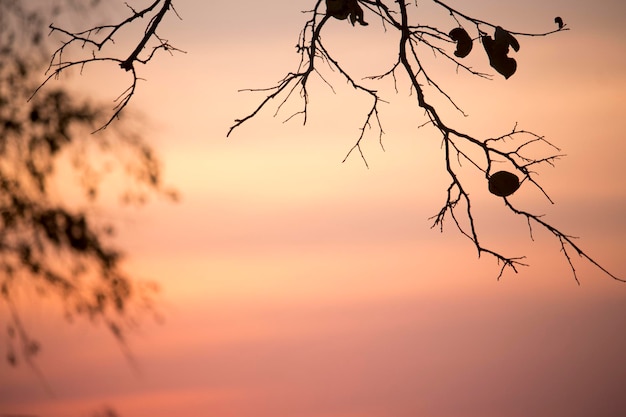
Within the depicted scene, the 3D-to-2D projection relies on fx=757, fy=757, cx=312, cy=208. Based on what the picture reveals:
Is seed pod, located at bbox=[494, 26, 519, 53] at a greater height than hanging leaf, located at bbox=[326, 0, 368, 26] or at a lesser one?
lesser

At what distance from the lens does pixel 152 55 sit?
265 cm

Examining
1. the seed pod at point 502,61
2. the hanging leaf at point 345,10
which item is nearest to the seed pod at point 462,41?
the seed pod at point 502,61

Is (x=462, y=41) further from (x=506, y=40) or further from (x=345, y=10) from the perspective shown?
(x=345, y=10)

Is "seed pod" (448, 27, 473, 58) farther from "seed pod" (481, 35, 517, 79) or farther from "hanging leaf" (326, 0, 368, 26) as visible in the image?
"hanging leaf" (326, 0, 368, 26)

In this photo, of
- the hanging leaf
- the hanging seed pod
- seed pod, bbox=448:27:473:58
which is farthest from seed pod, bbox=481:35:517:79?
the hanging leaf

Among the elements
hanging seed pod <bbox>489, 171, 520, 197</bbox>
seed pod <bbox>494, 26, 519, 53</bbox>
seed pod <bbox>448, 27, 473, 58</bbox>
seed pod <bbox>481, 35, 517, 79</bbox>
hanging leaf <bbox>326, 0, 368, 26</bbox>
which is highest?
hanging leaf <bbox>326, 0, 368, 26</bbox>

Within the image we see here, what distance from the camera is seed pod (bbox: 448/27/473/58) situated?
260cm

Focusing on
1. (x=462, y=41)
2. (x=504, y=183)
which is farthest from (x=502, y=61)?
(x=504, y=183)

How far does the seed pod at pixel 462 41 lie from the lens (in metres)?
2.60

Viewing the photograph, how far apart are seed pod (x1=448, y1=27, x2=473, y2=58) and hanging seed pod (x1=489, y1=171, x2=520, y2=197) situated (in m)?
0.48

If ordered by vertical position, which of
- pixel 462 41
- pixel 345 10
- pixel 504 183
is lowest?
pixel 504 183

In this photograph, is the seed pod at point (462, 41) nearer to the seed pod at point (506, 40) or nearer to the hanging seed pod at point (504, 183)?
the seed pod at point (506, 40)

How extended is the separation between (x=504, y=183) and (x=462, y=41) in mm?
547

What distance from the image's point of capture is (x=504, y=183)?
7.84 ft
